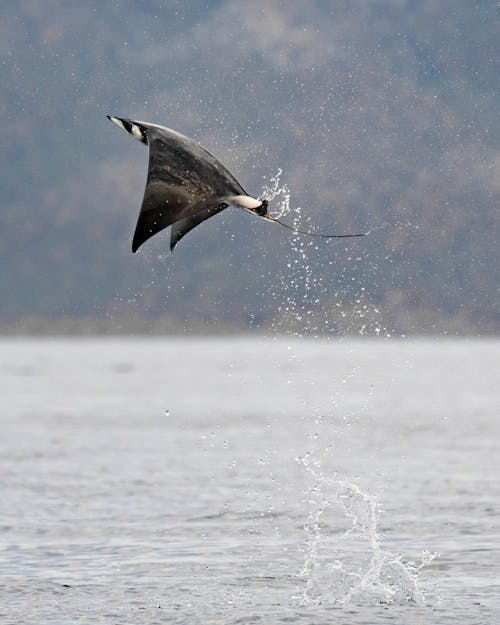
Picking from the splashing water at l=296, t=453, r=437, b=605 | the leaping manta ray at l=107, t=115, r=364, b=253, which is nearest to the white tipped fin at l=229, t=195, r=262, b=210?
the leaping manta ray at l=107, t=115, r=364, b=253

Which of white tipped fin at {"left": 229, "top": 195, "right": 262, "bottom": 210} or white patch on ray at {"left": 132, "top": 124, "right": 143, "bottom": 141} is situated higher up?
white patch on ray at {"left": 132, "top": 124, "right": 143, "bottom": 141}

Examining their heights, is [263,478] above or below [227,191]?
below

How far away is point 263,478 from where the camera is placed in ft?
96.3

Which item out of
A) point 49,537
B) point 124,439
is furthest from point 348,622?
point 124,439

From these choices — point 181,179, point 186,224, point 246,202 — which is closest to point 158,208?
point 181,179

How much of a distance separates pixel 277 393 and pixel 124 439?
34.6 metres

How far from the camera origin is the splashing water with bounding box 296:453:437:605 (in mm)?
16922

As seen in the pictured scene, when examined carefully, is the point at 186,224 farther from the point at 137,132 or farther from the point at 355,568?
the point at 355,568

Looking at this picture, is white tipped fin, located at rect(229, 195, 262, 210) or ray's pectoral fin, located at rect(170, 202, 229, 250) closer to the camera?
white tipped fin, located at rect(229, 195, 262, 210)

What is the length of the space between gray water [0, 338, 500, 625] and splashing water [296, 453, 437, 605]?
0.12ft

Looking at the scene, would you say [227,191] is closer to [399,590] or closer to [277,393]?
[399,590]

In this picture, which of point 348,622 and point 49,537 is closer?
point 348,622

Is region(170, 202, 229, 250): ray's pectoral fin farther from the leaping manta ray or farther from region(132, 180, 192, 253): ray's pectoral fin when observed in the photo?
region(132, 180, 192, 253): ray's pectoral fin

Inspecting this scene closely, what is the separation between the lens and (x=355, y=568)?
60.8 ft
